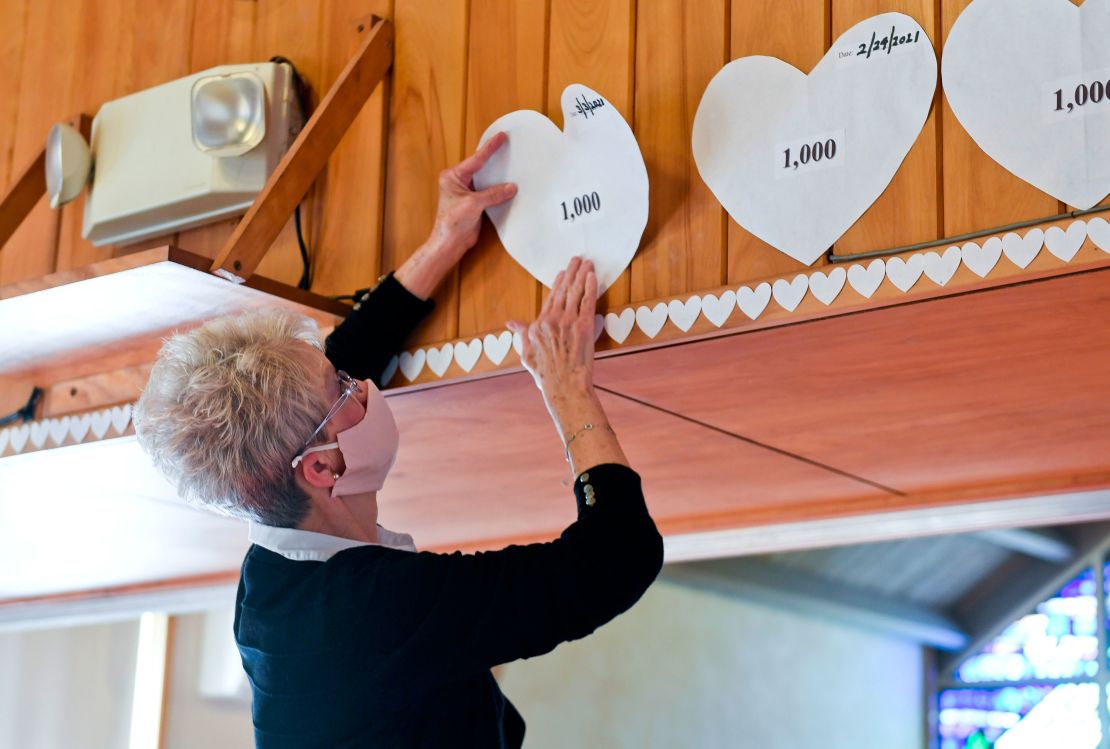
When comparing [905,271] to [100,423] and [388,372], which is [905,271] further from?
[100,423]

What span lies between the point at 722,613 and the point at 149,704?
4205 millimetres

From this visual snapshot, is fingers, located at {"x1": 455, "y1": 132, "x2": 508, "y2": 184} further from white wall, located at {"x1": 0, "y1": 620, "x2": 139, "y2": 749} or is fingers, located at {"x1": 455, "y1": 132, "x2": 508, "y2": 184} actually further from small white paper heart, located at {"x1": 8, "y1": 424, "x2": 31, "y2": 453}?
white wall, located at {"x1": 0, "y1": 620, "x2": 139, "y2": 749}

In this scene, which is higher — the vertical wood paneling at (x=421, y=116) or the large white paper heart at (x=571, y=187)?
the vertical wood paneling at (x=421, y=116)

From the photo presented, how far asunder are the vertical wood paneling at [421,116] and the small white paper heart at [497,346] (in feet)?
0.46

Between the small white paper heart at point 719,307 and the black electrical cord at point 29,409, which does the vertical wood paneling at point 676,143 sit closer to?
the small white paper heart at point 719,307

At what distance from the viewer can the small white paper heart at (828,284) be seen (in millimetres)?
1585

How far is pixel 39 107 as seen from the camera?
2629 mm

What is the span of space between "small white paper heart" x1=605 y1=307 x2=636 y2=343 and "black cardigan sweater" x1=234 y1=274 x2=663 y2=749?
0.77 feet

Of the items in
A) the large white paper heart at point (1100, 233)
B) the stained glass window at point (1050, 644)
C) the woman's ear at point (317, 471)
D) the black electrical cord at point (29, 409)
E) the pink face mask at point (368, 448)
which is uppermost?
the stained glass window at point (1050, 644)

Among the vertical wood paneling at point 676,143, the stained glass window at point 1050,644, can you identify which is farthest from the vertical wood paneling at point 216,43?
the stained glass window at point 1050,644

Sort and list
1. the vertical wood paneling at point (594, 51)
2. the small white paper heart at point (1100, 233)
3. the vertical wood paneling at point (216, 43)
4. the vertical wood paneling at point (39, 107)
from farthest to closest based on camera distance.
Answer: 1. the vertical wood paneling at point (39, 107)
2. the vertical wood paneling at point (216, 43)
3. the vertical wood paneling at point (594, 51)
4. the small white paper heart at point (1100, 233)

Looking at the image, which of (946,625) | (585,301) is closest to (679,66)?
(585,301)

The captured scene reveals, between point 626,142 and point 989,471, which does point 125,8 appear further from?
point 989,471

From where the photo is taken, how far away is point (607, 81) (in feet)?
6.19
